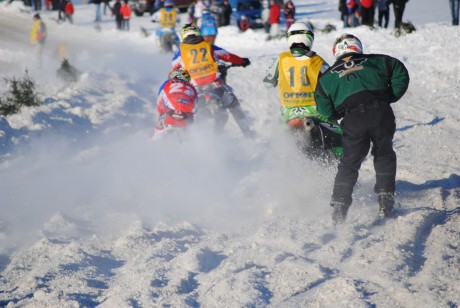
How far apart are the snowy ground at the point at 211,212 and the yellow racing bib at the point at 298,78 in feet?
2.43

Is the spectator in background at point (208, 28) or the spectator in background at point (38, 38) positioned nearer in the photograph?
the spectator in background at point (208, 28)

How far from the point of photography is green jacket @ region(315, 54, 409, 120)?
5.72m

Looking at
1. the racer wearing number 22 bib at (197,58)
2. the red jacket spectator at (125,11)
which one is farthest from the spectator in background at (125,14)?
the racer wearing number 22 bib at (197,58)

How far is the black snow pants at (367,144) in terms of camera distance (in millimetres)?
5727

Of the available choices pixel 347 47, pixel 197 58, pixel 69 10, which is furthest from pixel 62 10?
pixel 347 47

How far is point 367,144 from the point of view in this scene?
593cm

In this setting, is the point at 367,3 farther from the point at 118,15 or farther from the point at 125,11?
the point at 118,15

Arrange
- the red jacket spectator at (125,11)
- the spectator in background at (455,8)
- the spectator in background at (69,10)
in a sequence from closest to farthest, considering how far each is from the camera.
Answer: the spectator in background at (455,8), the red jacket spectator at (125,11), the spectator in background at (69,10)

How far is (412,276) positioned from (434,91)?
8.49 m

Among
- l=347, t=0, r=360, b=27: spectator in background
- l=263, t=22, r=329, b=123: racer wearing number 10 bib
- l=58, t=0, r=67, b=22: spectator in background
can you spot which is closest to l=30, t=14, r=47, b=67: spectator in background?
l=347, t=0, r=360, b=27: spectator in background

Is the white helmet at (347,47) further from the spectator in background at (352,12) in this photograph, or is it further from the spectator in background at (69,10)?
the spectator in background at (69,10)

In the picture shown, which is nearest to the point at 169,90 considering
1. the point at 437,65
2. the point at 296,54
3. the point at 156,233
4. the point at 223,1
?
the point at 296,54

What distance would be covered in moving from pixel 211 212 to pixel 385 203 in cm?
210

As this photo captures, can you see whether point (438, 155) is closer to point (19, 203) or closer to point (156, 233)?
point (156, 233)
